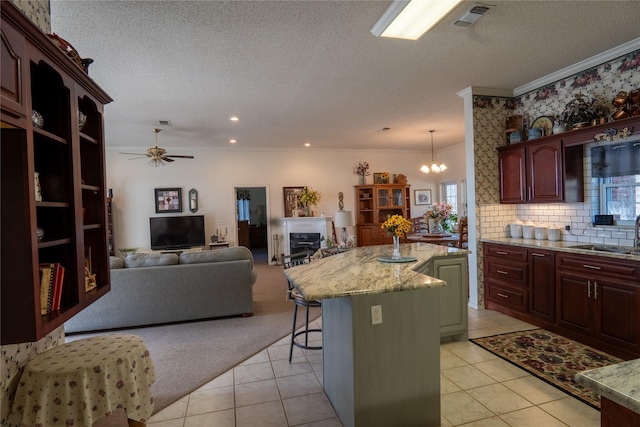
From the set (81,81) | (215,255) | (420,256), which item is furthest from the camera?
(215,255)

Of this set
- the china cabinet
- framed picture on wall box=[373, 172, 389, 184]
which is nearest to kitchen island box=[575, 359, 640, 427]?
the china cabinet

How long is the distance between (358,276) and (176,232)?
6.30 metres

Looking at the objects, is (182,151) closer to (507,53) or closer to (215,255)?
(215,255)

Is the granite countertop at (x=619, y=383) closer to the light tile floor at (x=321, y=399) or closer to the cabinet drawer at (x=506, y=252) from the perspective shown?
the light tile floor at (x=321, y=399)

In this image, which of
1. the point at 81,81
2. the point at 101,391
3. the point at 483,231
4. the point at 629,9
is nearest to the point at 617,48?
the point at 629,9

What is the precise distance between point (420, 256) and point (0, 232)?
112 inches

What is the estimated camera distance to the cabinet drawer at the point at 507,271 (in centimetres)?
→ 384

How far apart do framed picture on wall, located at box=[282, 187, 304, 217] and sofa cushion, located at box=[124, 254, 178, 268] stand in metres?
4.20

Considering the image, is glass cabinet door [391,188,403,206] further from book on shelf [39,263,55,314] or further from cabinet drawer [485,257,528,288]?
book on shelf [39,263,55,314]

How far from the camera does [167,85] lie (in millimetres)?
3916

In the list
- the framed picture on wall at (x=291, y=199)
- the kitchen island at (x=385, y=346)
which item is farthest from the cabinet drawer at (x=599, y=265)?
the framed picture on wall at (x=291, y=199)

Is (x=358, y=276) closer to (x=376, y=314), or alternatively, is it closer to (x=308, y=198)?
(x=376, y=314)

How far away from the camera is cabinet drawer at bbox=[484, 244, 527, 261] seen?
384 cm

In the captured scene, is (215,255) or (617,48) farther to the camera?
(215,255)
